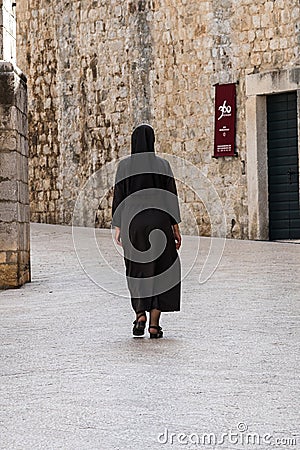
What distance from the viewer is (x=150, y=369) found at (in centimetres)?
614

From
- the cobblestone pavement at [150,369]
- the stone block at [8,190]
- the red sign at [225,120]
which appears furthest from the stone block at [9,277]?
the red sign at [225,120]

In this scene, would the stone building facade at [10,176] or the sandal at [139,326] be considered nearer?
the sandal at [139,326]

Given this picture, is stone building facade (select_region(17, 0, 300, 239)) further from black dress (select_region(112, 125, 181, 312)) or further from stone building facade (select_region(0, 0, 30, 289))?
black dress (select_region(112, 125, 181, 312))

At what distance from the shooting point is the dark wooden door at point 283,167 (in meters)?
19.4

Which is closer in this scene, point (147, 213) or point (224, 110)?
point (147, 213)

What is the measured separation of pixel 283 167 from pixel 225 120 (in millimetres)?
1414

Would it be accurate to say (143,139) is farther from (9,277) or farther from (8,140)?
(9,277)

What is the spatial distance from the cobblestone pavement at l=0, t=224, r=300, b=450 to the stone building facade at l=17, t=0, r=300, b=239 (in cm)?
834

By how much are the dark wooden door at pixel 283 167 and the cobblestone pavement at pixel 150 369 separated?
7875mm

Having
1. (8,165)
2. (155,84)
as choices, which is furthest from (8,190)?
(155,84)

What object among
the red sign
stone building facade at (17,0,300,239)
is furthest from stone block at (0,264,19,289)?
the red sign

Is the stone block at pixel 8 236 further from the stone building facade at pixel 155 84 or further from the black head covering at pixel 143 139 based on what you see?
the stone building facade at pixel 155 84

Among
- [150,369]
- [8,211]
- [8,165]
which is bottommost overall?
[150,369]

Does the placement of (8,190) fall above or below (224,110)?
below
